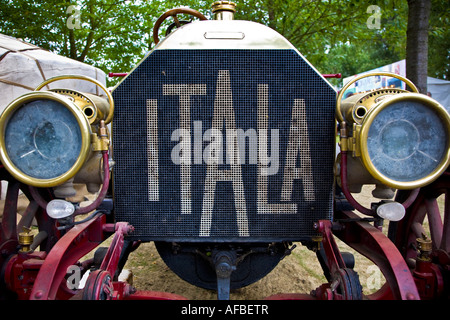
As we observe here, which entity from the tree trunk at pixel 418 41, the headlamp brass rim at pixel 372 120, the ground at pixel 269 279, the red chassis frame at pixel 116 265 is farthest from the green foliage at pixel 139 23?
the red chassis frame at pixel 116 265

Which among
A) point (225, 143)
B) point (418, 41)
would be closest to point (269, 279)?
point (225, 143)

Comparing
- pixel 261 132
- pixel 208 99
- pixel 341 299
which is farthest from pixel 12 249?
pixel 341 299

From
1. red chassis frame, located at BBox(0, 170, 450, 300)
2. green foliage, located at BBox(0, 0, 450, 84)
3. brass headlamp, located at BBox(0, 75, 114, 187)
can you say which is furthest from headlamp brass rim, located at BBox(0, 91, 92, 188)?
green foliage, located at BBox(0, 0, 450, 84)

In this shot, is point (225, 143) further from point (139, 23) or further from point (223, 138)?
point (139, 23)

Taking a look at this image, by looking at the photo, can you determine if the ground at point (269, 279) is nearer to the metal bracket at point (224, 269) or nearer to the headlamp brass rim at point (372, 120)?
the metal bracket at point (224, 269)

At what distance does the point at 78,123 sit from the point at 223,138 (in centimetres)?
75

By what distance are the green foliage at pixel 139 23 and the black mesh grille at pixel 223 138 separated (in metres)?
4.06

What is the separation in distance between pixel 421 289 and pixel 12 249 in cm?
235

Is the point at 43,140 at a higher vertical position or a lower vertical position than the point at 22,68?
lower

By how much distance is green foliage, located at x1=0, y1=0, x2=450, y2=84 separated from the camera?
632 cm

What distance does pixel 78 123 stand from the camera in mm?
1667

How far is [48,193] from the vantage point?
235 centimetres

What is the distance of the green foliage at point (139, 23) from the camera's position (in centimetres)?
632
